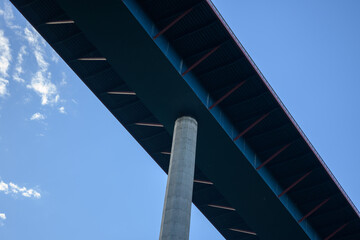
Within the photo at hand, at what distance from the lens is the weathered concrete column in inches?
917

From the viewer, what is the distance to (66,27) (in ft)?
94.7

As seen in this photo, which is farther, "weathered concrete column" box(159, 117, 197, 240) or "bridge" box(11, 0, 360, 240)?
"bridge" box(11, 0, 360, 240)

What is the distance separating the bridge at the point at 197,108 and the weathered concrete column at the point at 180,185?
0.21ft

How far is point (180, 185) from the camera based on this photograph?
2506 centimetres

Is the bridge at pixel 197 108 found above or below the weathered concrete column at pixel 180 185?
above

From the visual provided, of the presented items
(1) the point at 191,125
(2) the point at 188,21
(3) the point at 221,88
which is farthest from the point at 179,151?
(2) the point at 188,21

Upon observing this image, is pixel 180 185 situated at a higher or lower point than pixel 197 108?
lower

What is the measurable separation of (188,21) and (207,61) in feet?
9.75

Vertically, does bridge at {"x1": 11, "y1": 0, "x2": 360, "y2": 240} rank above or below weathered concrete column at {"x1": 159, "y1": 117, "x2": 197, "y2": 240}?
above

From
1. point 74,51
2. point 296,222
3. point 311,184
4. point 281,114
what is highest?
point 74,51

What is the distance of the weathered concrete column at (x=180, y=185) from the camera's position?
23297 millimetres

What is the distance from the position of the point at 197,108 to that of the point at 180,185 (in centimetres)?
600

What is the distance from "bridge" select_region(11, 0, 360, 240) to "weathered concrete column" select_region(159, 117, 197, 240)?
0.21ft

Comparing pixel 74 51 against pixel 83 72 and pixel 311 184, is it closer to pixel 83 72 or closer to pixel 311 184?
pixel 83 72
